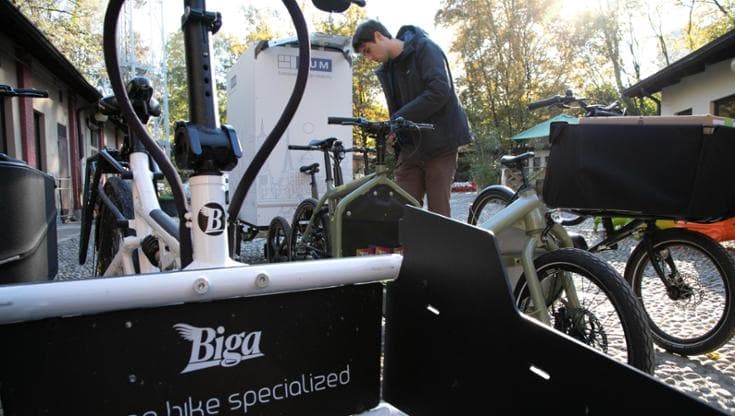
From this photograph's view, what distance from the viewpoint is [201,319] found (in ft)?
3.17

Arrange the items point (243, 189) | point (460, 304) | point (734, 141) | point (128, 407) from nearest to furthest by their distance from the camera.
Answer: point (128, 407)
point (460, 304)
point (243, 189)
point (734, 141)

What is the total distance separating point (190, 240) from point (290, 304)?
1.30ft

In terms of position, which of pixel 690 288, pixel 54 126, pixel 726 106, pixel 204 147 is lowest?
pixel 690 288

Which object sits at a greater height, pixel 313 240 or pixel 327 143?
pixel 327 143

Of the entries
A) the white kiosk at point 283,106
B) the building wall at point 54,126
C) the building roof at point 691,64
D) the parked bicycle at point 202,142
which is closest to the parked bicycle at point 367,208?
the white kiosk at point 283,106

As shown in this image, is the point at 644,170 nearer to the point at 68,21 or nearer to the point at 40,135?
the point at 40,135

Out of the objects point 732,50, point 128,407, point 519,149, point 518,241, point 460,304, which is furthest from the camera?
point 519,149

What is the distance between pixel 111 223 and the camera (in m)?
2.73

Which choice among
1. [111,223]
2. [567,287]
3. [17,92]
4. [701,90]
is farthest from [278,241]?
[701,90]

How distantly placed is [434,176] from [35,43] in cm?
1195

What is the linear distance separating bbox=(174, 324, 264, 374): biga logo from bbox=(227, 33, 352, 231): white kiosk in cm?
482

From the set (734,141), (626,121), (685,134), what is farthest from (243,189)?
(734,141)

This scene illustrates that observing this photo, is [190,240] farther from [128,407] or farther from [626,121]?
[626,121]

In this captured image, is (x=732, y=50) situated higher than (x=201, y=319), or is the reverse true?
(x=732, y=50)
